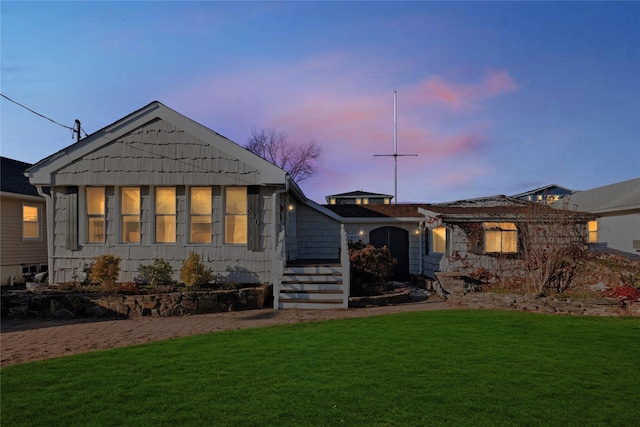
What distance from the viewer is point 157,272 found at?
36.1 feet

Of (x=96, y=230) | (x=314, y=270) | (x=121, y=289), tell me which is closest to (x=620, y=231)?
(x=314, y=270)

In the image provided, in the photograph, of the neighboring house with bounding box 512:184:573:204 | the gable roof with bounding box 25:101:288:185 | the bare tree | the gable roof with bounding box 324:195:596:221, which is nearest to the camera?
the gable roof with bounding box 25:101:288:185

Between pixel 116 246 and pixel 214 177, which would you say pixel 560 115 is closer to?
pixel 214 177

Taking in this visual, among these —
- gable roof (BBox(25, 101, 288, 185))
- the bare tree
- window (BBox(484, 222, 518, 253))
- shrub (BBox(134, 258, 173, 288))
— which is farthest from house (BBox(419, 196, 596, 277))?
the bare tree

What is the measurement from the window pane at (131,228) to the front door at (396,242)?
981 centimetres

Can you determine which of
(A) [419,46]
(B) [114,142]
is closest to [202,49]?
(B) [114,142]

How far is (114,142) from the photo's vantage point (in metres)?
11.5

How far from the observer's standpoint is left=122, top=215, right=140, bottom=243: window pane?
38.5ft

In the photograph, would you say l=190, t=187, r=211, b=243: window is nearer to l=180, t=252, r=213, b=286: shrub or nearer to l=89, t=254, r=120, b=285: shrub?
l=180, t=252, r=213, b=286: shrub

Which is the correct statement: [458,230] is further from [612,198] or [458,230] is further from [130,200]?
[130,200]

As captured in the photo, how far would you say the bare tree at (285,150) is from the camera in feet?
121

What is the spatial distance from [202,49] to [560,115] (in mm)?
17261

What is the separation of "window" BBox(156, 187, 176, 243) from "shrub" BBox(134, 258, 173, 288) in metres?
0.78

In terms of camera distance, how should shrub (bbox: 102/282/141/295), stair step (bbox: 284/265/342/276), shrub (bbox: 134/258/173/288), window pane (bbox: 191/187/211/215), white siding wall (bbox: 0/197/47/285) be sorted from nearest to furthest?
shrub (bbox: 102/282/141/295)
shrub (bbox: 134/258/173/288)
stair step (bbox: 284/265/342/276)
window pane (bbox: 191/187/211/215)
white siding wall (bbox: 0/197/47/285)
